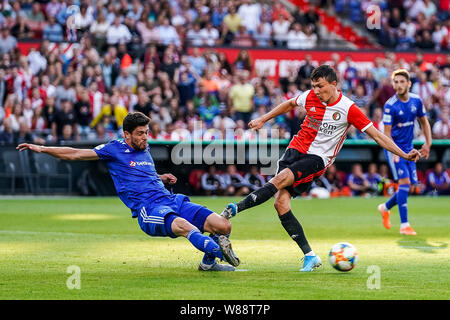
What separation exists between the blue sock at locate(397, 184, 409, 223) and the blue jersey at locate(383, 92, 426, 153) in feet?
2.31

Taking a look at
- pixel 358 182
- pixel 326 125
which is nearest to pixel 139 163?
pixel 326 125

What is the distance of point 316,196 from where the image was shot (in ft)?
78.5

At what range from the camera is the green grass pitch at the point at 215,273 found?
801 centimetres

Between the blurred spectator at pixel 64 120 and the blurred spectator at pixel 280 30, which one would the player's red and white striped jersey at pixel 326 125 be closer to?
the blurred spectator at pixel 64 120

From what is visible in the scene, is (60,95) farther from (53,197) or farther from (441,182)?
(441,182)

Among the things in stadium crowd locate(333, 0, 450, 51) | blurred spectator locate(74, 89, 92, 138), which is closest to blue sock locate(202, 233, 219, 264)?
blurred spectator locate(74, 89, 92, 138)

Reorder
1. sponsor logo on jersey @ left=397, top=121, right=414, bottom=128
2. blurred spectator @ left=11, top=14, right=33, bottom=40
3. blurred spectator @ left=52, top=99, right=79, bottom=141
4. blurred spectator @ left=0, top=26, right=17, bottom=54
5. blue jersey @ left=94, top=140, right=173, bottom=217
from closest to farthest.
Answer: blue jersey @ left=94, top=140, right=173, bottom=217
sponsor logo on jersey @ left=397, top=121, right=414, bottom=128
blurred spectator @ left=52, top=99, right=79, bottom=141
blurred spectator @ left=0, top=26, right=17, bottom=54
blurred spectator @ left=11, top=14, right=33, bottom=40

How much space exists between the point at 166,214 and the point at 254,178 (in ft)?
49.2

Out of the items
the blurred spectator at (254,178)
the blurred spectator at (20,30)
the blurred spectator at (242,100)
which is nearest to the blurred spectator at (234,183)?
the blurred spectator at (254,178)

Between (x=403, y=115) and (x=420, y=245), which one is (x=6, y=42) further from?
(x=420, y=245)

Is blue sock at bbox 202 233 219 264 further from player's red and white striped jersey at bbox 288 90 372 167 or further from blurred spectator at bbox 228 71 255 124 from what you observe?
blurred spectator at bbox 228 71 255 124

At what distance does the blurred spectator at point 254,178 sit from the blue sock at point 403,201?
944 cm

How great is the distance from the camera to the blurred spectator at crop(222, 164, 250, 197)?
2391 centimetres

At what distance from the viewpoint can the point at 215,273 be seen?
930cm
